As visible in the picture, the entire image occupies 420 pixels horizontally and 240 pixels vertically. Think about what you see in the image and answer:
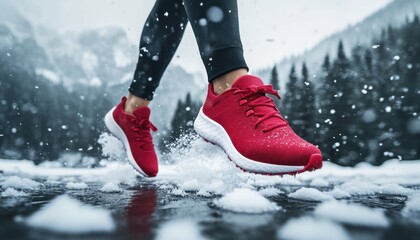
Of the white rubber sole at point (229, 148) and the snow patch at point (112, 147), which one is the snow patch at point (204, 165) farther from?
the snow patch at point (112, 147)

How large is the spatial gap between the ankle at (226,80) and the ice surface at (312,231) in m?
0.69

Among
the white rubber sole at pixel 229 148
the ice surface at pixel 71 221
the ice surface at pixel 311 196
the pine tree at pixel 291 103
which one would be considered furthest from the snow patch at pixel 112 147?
the pine tree at pixel 291 103

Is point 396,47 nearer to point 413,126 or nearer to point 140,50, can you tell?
point 413,126

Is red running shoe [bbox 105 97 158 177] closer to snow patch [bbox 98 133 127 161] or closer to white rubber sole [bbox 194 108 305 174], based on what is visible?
snow patch [bbox 98 133 127 161]

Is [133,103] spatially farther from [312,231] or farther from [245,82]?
[312,231]

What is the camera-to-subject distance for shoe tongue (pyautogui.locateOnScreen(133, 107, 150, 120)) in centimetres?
161

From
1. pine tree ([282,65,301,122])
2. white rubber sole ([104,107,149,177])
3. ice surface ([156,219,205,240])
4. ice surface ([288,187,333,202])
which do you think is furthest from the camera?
pine tree ([282,65,301,122])

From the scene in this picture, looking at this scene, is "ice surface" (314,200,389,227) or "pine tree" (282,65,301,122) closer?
"ice surface" (314,200,389,227)

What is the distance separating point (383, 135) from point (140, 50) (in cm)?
1292

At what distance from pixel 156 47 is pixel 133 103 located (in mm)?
305

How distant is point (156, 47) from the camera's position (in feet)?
5.16

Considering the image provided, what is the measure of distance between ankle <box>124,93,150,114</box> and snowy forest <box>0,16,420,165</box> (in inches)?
325

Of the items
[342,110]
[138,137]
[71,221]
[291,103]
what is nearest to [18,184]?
[138,137]

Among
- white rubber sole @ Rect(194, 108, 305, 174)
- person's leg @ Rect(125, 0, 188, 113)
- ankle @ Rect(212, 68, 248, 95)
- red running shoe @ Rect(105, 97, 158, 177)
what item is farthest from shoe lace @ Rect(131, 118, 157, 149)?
ankle @ Rect(212, 68, 248, 95)
